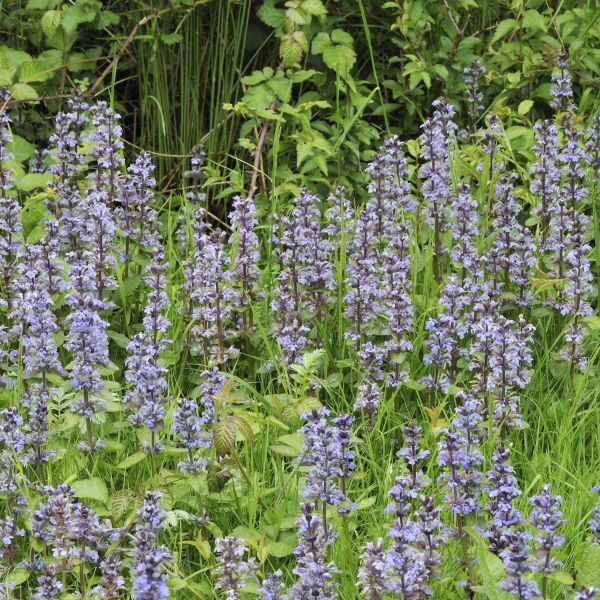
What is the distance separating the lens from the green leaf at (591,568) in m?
3.13

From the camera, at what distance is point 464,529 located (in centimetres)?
323

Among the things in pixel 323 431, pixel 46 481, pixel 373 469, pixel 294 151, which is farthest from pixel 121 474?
pixel 294 151

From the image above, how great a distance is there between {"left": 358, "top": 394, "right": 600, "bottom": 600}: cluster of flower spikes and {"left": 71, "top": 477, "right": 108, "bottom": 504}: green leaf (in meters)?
0.83

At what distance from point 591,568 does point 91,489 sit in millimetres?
1468

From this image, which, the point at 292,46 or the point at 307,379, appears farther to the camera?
the point at 292,46

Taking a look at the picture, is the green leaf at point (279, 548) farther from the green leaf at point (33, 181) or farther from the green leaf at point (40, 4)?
the green leaf at point (40, 4)

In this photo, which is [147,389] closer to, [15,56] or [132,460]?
[132,460]

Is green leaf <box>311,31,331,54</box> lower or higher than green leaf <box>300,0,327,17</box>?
lower

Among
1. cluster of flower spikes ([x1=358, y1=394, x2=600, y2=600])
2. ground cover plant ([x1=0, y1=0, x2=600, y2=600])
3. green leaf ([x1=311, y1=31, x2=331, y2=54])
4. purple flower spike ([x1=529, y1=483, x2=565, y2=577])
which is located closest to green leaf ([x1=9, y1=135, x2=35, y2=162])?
ground cover plant ([x1=0, y1=0, x2=600, y2=600])

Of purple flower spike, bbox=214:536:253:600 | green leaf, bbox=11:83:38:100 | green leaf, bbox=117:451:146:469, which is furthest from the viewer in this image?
green leaf, bbox=11:83:38:100

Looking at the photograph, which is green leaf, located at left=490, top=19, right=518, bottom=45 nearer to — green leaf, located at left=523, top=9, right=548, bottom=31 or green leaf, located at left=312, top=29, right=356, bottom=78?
green leaf, located at left=523, top=9, right=548, bottom=31

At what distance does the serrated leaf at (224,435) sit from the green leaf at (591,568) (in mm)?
1037

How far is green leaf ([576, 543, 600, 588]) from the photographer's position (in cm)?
313

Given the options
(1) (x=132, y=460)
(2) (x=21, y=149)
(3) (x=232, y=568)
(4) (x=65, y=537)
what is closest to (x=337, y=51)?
(2) (x=21, y=149)
